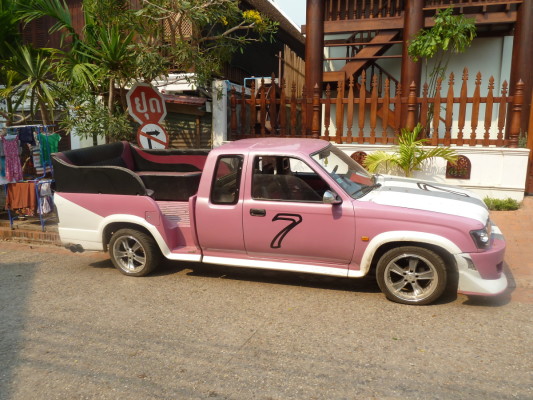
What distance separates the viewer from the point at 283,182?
5.17 metres

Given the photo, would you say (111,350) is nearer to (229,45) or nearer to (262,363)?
(262,363)

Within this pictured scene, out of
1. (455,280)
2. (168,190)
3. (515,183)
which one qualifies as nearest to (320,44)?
(515,183)

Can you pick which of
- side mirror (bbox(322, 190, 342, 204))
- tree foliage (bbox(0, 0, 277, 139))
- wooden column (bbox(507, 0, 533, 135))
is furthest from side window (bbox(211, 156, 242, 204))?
wooden column (bbox(507, 0, 533, 135))

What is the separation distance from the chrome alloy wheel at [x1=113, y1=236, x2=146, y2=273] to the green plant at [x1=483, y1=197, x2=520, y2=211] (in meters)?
6.12

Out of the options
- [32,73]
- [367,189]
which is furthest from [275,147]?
[32,73]

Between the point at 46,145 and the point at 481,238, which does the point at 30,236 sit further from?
the point at 481,238

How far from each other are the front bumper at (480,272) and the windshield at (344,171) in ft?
4.08

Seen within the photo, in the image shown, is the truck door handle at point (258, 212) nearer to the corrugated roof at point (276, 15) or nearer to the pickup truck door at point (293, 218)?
the pickup truck door at point (293, 218)

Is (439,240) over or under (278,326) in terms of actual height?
over

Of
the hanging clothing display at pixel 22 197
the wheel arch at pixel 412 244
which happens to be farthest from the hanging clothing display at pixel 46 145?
the wheel arch at pixel 412 244

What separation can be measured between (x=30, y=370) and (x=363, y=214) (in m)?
3.27

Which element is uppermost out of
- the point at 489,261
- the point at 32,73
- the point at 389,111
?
the point at 32,73

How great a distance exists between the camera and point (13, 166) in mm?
7582

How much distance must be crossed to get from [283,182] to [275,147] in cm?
45
